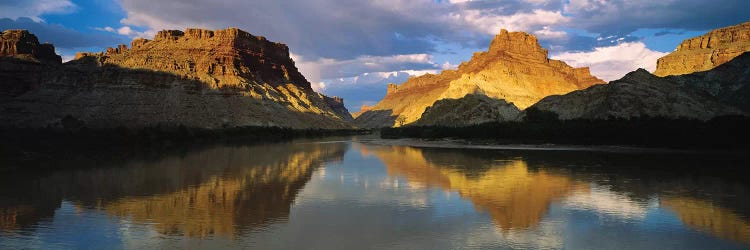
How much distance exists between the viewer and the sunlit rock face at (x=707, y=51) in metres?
131

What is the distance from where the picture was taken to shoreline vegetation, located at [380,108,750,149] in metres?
55.5

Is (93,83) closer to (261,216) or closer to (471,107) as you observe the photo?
(471,107)

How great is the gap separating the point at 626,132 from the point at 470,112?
2257 inches

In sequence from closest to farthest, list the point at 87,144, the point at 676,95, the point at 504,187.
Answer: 1. the point at 504,187
2. the point at 87,144
3. the point at 676,95

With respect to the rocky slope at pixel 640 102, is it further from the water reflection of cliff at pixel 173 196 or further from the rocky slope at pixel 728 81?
the water reflection of cliff at pixel 173 196

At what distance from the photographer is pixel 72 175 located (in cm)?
3288

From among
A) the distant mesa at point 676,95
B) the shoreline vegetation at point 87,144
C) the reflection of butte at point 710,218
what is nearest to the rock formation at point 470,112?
the distant mesa at point 676,95

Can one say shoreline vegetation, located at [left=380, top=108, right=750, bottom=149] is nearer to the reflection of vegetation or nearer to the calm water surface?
the reflection of vegetation

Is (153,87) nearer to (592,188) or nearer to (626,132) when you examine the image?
(626,132)

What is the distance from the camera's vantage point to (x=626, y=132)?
63.8 meters

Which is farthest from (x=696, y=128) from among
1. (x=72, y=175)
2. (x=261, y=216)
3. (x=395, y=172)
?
(x=72, y=175)

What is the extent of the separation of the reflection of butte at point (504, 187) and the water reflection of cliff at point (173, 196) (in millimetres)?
7491

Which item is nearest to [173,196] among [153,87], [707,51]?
[153,87]

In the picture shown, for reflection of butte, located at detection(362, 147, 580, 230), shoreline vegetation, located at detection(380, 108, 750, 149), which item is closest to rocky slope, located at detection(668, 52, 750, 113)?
shoreline vegetation, located at detection(380, 108, 750, 149)
